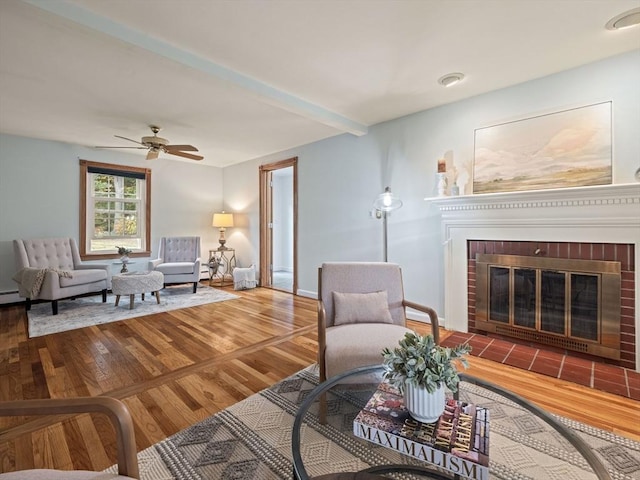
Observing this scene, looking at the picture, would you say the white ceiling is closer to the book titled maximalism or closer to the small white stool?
the book titled maximalism

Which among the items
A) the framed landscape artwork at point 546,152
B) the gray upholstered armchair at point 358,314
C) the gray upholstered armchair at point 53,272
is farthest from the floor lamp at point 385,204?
the gray upholstered armchair at point 53,272

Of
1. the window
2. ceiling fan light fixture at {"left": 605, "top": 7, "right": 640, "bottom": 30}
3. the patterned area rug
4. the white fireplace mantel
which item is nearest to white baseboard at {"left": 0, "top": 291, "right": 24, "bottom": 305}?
the window

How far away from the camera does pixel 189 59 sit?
240 centimetres

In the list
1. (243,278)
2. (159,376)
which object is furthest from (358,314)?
(243,278)

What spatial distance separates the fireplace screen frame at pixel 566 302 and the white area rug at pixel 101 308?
362 cm

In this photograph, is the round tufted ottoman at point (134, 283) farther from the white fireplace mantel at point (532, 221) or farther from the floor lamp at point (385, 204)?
the white fireplace mantel at point (532, 221)

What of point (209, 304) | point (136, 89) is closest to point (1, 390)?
point (209, 304)

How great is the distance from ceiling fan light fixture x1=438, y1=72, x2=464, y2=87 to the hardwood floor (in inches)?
98.6

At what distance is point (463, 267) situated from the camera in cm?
320

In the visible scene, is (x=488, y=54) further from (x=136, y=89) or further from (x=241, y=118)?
(x=136, y=89)

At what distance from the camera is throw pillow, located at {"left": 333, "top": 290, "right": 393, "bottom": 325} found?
2.17 metres

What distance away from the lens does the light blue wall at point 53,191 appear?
14.3 ft

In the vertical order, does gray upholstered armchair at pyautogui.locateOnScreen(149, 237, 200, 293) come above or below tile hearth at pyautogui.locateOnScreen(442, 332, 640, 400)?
above

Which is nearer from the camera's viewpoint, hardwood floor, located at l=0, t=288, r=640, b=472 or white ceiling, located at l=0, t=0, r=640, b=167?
hardwood floor, located at l=0, t=288, r=640, b=472
